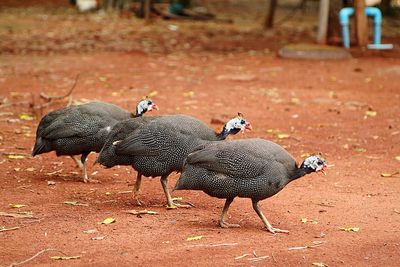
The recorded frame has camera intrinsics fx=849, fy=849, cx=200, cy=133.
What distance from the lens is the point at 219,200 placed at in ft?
23.1

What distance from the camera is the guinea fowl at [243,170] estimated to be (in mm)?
5863

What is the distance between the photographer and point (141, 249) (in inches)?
214

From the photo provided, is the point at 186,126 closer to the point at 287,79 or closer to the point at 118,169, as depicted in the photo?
the point at 118,169

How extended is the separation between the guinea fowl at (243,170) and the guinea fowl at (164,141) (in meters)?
0.38

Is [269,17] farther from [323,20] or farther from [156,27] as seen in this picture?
[323,20]

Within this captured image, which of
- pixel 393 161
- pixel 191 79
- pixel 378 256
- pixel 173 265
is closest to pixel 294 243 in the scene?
pixel 378 256

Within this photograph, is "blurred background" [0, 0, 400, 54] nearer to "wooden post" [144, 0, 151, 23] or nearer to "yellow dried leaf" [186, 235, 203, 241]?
"wooden post" [144, 0, 151, 23]

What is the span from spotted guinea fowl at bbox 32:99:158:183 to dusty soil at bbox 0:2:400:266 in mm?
309

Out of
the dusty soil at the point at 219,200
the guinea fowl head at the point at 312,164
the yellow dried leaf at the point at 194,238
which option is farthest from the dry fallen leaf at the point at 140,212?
the guinea fowl head at the point at 312,164

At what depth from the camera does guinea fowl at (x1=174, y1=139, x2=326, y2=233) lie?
5.86 metres

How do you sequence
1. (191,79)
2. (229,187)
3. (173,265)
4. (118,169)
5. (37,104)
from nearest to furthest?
(173,265)
(229,187)
(118,169)
(37,104)
(191,79)

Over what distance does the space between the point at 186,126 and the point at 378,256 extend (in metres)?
1.85

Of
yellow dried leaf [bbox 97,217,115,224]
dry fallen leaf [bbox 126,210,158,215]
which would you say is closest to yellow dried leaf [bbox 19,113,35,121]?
dry fallen leaf [bbox 126,210,158,215]

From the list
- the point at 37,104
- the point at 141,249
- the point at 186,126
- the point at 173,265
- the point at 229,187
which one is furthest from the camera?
the point at 37,104
